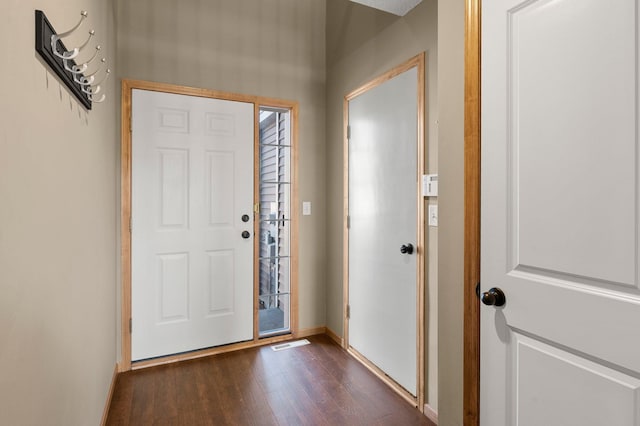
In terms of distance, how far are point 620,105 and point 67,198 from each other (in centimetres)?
171

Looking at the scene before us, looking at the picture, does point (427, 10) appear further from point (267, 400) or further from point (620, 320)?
point (267, 400)

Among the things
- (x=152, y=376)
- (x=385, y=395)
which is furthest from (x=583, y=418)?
(x=152, y=376)

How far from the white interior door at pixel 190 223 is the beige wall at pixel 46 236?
877 mm

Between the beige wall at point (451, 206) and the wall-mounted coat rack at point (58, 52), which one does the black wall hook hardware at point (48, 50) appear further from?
the beige wall at point (451, 206)

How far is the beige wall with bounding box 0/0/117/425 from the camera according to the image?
0.70 metres

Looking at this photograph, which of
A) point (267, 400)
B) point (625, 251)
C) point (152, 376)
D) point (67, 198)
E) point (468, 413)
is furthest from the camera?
point (152, 376)

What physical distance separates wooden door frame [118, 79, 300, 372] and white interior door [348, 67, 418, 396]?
57 cm

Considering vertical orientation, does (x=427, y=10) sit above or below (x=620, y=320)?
above

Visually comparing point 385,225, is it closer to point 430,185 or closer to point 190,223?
point 430,185

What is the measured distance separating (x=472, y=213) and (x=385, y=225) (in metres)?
1.10

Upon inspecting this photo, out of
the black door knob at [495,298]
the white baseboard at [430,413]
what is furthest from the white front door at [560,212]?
the white baseboard at [430,413]

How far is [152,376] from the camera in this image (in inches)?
96.0

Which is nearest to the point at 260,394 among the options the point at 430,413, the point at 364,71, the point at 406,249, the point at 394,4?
the point at 430,413

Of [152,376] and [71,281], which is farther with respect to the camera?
[152,376]
